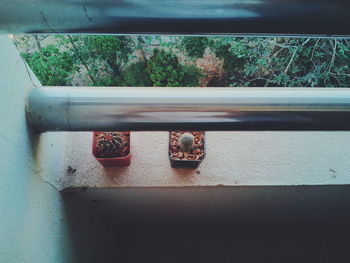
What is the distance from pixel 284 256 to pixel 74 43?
1.79 meters

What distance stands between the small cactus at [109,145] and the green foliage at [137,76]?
508mm

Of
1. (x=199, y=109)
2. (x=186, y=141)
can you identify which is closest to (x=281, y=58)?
(x=186, y=141)

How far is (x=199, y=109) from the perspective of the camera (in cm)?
85

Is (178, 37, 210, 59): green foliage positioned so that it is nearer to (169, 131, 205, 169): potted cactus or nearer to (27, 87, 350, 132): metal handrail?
(169, 131, 205, 169): potted cactus

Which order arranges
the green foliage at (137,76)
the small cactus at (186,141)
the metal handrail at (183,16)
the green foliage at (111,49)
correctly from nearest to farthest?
the metal handrail at (183,16) → the small cactus at (186,141) → the green foliage at (111,49) → the green foliage at (137,76)

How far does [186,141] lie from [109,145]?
0.28 m

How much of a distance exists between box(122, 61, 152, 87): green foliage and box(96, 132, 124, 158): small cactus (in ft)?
1.67

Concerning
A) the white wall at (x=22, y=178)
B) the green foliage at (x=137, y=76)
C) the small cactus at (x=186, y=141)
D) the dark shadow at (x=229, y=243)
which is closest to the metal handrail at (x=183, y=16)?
the white wall at (x=22, y=178)

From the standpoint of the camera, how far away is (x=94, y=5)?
1.97 feet

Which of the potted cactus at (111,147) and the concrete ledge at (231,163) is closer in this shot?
the potted cactus at (111,147)

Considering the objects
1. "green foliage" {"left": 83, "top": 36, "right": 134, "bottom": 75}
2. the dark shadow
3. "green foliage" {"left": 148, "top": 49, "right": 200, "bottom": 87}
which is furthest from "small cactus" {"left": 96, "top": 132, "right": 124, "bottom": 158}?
the dark shadow

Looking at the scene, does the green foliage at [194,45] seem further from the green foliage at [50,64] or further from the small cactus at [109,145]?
the small cactus at [109,145]

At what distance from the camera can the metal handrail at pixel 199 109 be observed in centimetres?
84

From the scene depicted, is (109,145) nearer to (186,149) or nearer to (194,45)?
(186,149)
